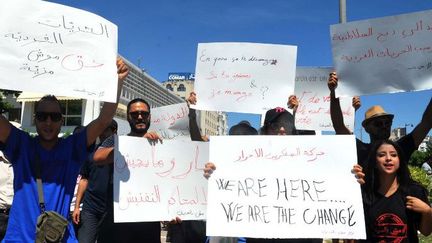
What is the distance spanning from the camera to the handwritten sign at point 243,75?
175 inches

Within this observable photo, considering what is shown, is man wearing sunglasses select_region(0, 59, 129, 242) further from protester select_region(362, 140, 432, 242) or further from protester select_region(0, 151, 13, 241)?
protester select_region(0, 151, 13, 241)

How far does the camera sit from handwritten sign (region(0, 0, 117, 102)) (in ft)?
9.84

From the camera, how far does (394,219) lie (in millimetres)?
2984

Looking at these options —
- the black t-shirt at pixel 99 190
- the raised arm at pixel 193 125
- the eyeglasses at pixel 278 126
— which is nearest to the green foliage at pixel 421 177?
the raised arm at pixel 193 125

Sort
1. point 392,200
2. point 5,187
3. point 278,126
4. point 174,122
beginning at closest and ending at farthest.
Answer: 1. point 392,200
2. point 278,126
3. point 5,187
4. point 174,122

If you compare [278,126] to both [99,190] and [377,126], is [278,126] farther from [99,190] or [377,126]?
[99,190]

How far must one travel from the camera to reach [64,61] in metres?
3.17

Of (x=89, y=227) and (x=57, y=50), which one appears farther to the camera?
(x=89, y=227)

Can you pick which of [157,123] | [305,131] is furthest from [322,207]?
[157,123]

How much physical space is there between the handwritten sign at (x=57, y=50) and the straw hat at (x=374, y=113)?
2.27 meters

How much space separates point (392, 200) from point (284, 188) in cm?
74

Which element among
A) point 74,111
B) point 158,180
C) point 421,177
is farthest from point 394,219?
point 74,111

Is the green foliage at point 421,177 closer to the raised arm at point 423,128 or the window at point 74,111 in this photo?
the raised arm at point 423,128

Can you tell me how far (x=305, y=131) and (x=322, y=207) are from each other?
260 centimetres
